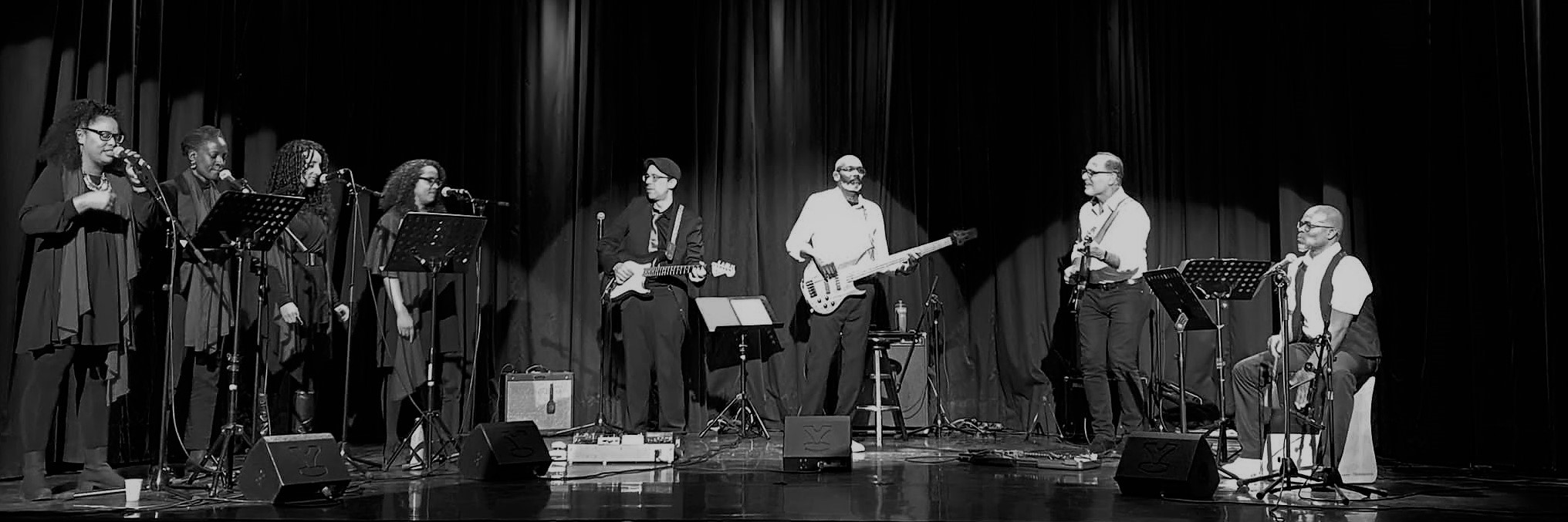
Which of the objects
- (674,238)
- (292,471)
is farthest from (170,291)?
(674,238)

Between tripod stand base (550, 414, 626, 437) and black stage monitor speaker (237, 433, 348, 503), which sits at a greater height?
black stage monitor speaker (237, 433, 348, 503)

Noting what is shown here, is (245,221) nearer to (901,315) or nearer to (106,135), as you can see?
(106,135)

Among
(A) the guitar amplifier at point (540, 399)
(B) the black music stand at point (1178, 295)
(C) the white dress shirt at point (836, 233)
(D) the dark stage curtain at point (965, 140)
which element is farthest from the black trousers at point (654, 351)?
(B) the black music stand at point (1178, 295)

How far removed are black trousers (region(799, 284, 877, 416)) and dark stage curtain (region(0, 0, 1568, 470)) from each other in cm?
93

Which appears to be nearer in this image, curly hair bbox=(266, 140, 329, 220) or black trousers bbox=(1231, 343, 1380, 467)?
black trousers bbox=(1231, 343, 1380, 467)

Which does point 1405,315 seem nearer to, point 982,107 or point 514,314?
point 982,107

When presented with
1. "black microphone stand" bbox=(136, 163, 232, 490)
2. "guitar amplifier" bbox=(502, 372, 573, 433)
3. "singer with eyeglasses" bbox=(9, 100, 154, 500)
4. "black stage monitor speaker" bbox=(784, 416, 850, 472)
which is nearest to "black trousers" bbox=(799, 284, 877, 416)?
"guitar amplifier" bbox=(502, 372, 573, 433)

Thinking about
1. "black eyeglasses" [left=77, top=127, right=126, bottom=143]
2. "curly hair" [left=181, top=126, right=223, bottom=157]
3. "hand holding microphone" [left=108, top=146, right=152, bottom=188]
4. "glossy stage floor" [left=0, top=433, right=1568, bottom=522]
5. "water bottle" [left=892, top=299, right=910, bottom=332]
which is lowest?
"glossy stage floor" [left=0, top=433, right=1568, bottom=522]

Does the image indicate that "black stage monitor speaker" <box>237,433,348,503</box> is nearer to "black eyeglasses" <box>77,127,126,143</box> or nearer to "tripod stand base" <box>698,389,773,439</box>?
"black eyeglasses" <box>77,127,126,143</box>

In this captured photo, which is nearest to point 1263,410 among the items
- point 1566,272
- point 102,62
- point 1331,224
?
point 1331,224

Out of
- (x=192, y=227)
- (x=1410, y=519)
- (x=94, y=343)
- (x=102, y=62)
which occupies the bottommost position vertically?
Result: (x=1410, y=519)

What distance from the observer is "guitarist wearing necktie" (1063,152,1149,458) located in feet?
23.1

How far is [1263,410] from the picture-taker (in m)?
5.93

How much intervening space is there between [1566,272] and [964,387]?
3.98m
